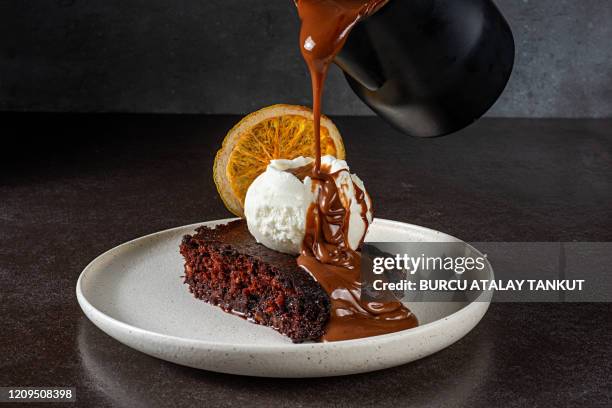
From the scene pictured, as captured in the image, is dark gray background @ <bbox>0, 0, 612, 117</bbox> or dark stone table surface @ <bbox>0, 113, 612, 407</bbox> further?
dark gray background @ <bbox>0, 0, 612, 117</bbox>

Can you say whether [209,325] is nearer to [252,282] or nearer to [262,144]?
[252,282]

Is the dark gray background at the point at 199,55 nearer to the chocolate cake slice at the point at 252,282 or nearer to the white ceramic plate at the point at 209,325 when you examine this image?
the white ceramic plate at the point at 209,325

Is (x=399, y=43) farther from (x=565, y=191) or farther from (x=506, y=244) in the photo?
(x=565, y=191)

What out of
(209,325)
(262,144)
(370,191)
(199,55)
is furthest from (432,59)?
(199,55)

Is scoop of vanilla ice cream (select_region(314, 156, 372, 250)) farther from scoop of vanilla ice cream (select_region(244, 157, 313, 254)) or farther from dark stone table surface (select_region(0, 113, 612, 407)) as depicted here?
dark stone table surface (select_region(0, 113, 612, 407))

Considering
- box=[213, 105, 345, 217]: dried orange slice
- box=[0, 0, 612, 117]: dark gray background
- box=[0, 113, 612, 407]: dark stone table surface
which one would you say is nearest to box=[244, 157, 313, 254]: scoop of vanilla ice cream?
box=[213, 105, 345, 217]: dried orange slice

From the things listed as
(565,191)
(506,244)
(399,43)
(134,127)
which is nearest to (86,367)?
(399,43)
